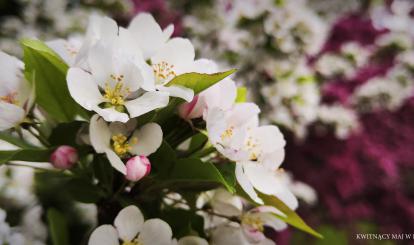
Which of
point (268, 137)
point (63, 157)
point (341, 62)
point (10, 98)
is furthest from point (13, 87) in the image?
point (341, 62)

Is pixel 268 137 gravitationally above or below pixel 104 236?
above

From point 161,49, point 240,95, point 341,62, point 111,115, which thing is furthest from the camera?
point 341,62

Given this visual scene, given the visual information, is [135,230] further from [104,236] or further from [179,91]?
[179,91]

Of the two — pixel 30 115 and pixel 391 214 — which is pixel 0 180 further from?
pixel 391 214

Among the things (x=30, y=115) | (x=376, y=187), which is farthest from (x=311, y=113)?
(x=30, y=115)

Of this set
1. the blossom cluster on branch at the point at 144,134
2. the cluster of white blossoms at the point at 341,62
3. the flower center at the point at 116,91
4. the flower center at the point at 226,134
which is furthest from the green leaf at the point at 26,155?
the cluster of white blossoms at the point at 341,62
